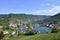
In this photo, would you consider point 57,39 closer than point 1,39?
Yes

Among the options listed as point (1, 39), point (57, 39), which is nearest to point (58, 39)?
point (57, 39)

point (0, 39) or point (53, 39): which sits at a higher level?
point (53, 39)

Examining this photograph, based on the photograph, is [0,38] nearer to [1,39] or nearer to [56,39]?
[1,39]

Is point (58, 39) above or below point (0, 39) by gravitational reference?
above

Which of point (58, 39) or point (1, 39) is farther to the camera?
point (1, 39)

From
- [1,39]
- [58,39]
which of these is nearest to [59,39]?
[58,39]

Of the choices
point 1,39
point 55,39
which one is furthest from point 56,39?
point 1,39

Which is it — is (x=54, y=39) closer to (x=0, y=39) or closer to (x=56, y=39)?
(x=56, y=39)

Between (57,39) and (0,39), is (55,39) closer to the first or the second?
(57,39)
